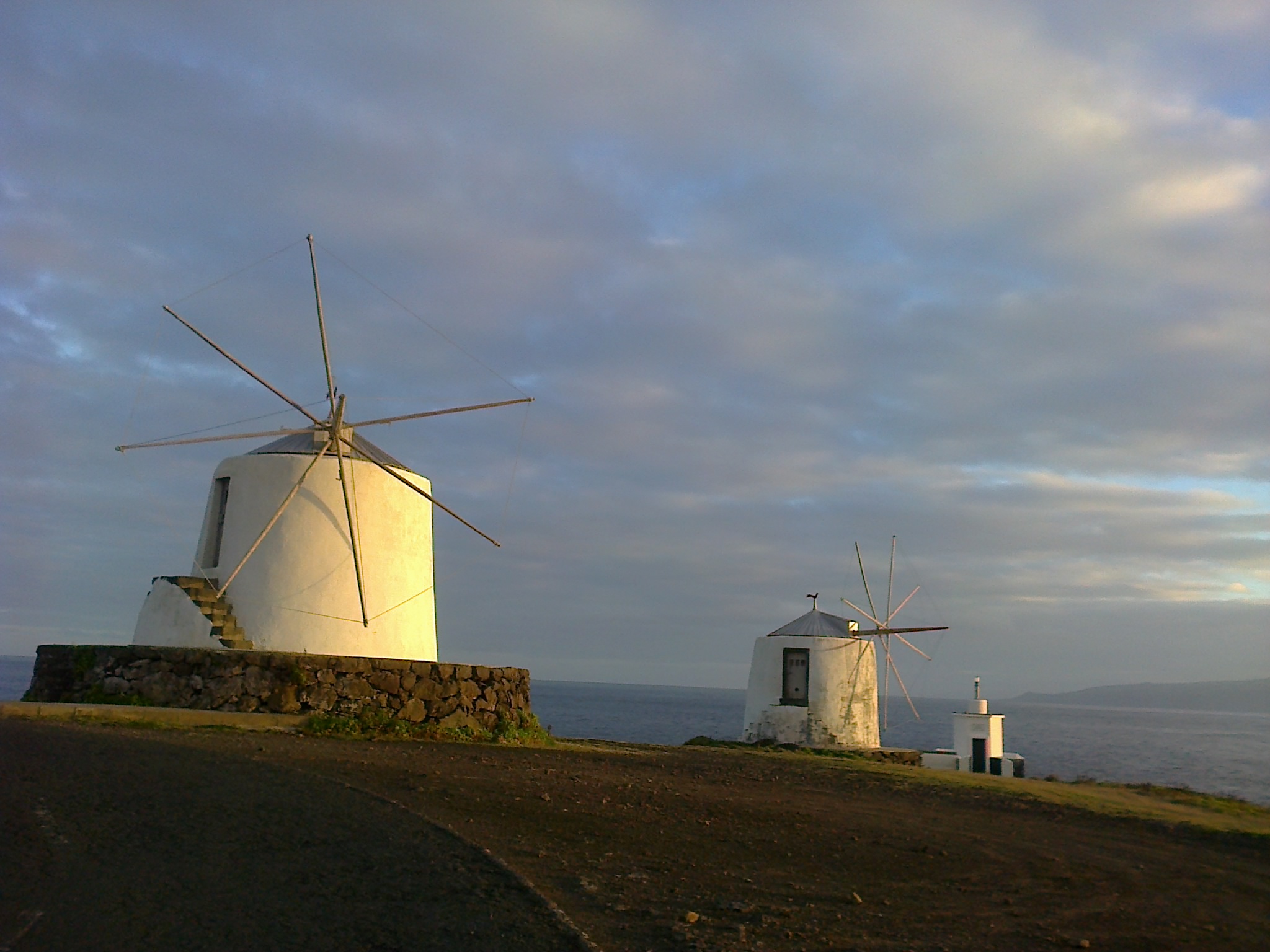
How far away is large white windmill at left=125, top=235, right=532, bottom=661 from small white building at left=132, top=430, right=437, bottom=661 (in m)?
0.02

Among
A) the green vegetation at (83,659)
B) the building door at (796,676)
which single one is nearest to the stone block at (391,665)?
the green vegetation at (83,659)

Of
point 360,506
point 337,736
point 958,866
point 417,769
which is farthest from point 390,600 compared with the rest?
point 958,866

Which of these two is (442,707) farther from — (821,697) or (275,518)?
(821,697)

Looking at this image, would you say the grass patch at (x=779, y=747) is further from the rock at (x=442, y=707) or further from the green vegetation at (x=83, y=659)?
the green vegetation at (x=83, y=659)

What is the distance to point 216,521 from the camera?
18297 mm

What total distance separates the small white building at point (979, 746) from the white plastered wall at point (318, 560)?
86.3 ft

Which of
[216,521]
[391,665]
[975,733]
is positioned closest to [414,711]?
[391,665]

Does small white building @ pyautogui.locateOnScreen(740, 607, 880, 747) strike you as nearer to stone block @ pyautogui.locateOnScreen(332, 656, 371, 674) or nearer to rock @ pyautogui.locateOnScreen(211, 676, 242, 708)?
stone block @ pyautogui.locateOnScreen(332, 656, 371, 674)

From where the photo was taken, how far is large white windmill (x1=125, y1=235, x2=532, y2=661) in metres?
17.0

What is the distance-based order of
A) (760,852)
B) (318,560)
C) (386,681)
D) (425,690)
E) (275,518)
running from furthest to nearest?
1. (318,560)
2. (275,518)
3. (425,690)
4. (386,681)
5. (760,852)

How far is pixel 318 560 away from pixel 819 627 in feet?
66.3

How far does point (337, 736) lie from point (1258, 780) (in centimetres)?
5690

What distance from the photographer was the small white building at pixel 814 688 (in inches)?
1272

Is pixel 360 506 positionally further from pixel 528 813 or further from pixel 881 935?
pixel 881 935
